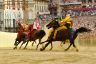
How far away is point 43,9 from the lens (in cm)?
9169

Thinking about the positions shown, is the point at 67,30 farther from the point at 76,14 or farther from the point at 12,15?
the point at 76,14

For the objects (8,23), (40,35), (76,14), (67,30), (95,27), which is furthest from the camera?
(76,14)

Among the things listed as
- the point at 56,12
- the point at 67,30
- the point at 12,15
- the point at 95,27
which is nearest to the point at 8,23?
the point at 12,15

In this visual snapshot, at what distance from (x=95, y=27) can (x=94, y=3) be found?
87.1 ft

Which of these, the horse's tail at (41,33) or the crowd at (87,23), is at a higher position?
the horse's tail at (41,33)

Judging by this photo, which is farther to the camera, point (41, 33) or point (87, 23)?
point (87, 23)

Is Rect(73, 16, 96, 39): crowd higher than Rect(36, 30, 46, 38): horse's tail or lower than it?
lower

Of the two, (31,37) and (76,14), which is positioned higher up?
(31,37)

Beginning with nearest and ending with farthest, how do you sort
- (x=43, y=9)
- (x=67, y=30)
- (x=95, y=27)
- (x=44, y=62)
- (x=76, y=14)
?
(x=44, y=62) < (x=67, y=30) < (x=95, y=27) < (x=76, y=14) < (x=43, y=9)

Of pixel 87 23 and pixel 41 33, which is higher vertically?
pixel 41 33

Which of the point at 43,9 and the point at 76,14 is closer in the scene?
the point at 76,14

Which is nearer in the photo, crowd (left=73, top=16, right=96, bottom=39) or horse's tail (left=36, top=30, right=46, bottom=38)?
horse's tail (left=36, top=30, right=46, bottom=38)

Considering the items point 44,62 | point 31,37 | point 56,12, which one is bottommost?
point 56,12

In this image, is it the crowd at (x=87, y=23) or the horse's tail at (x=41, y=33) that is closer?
the horse's tail at (x=41, y=33)
